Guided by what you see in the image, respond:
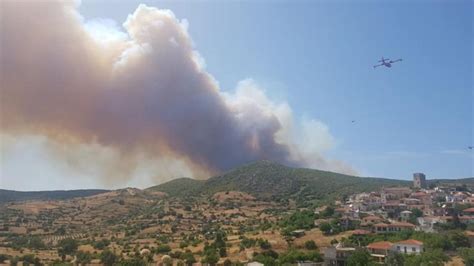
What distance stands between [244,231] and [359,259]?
22.0m

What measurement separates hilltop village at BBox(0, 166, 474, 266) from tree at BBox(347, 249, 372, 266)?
0.30ft

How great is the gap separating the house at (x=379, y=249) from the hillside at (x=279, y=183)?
152 feet

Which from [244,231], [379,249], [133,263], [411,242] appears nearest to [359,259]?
[379,249]

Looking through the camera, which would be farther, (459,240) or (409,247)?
(459,240)

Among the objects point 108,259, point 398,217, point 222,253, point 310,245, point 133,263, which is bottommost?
point 108,259

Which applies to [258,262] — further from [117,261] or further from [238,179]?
[238,179]

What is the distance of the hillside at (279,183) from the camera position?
9788cm

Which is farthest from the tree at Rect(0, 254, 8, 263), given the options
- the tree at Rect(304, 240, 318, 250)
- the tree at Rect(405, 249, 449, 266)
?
the tree at Rect(405, 249, 449, 266)

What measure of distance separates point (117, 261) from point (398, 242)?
26190mm

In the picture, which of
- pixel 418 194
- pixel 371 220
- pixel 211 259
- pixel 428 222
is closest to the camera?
pixel 211 259

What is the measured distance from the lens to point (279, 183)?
103500 millimetres

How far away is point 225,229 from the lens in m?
63.5

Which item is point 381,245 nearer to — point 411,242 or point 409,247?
point 409,247

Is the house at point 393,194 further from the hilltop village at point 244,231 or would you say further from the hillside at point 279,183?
the hillside at point 279,183
